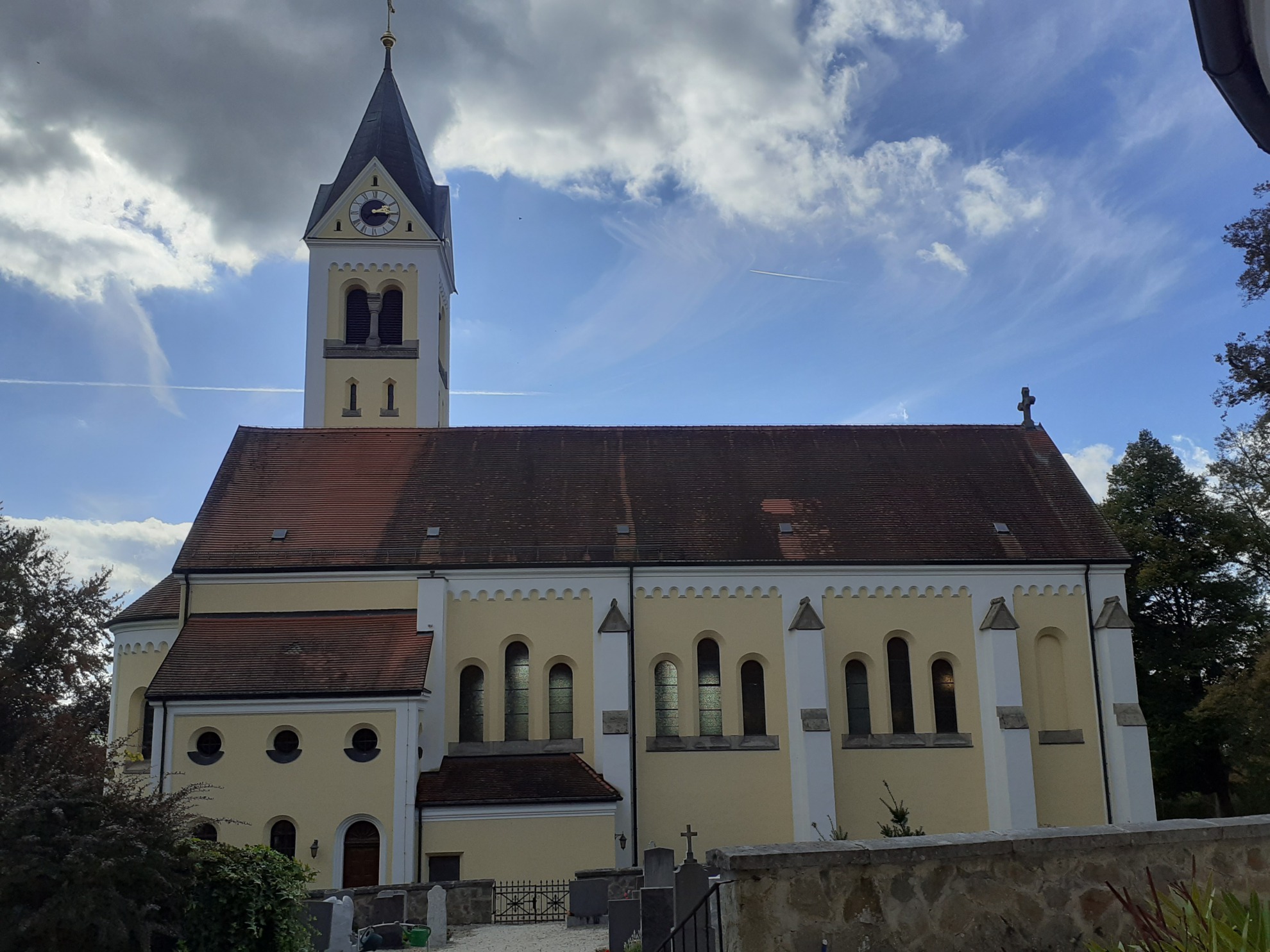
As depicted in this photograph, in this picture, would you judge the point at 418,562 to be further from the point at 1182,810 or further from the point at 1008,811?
the point at 1182,810

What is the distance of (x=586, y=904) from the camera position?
65.4ft

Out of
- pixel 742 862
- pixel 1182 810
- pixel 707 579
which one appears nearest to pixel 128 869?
pixel 742 862

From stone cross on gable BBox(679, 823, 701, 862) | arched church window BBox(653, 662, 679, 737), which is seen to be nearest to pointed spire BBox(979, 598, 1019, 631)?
arched church window BBox(653, 662, 679, 737)

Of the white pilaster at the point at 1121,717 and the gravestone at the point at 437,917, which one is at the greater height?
the white pilaster at the point at 1121,717

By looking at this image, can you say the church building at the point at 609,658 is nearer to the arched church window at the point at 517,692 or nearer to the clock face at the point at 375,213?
the arched church window at the point at 517,692

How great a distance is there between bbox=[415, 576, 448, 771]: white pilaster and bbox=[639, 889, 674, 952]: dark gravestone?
11.4 metres

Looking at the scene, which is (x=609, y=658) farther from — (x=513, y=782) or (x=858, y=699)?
(x=858, y=699)

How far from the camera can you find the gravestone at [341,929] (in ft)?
57.7

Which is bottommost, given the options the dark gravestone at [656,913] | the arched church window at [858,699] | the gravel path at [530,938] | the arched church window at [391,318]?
the gravel path at [530,938]

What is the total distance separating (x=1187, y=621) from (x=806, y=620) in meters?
18.3

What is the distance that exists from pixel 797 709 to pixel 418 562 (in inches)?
386

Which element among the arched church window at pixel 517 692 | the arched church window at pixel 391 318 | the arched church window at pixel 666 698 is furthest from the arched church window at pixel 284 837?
the arched church window at pixel 391 318

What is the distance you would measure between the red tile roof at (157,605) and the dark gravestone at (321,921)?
11542 millimetres

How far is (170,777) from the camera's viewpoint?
76.8 ft
